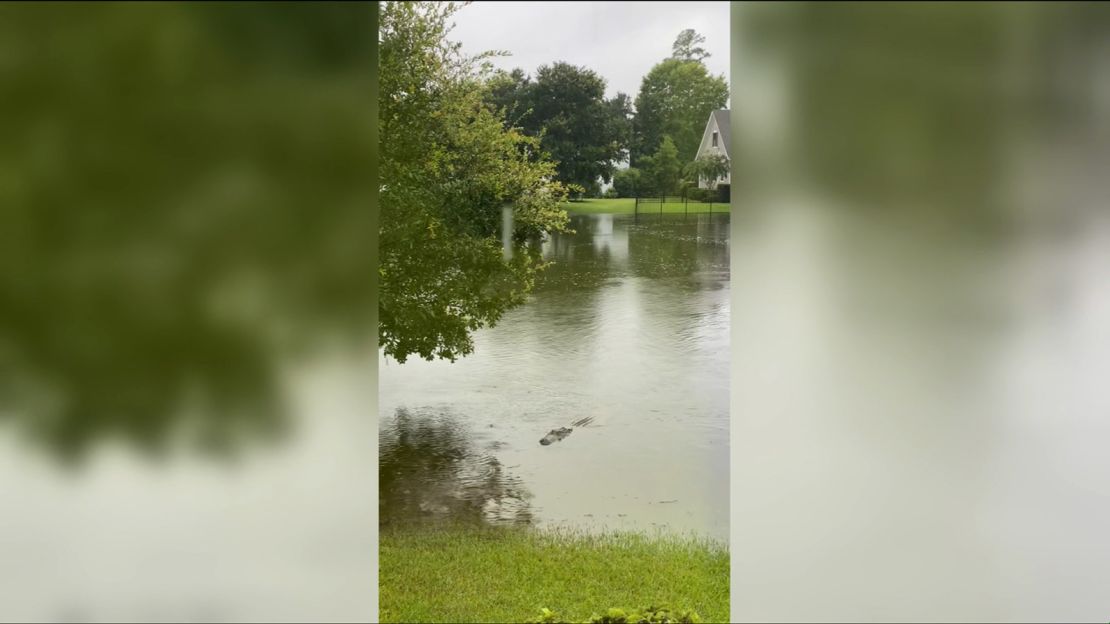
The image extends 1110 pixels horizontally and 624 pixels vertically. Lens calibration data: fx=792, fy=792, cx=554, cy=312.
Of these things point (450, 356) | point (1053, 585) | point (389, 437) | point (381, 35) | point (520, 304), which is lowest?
point (1053, 585)

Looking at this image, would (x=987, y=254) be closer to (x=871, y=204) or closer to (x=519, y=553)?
(x=871, y=204)

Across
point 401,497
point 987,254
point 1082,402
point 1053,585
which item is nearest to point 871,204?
point 987,254

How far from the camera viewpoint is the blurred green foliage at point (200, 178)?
2572 millimetres

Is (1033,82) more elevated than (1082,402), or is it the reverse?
(1033,82)

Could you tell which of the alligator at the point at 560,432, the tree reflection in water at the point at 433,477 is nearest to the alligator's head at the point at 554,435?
the alligator at the point at 560,432

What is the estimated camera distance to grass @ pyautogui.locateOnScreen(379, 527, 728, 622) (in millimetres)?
2637

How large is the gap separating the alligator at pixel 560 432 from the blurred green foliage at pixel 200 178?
72cm

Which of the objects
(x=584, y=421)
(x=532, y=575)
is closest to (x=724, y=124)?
(x=584, y=421)

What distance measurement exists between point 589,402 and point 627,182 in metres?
0.77

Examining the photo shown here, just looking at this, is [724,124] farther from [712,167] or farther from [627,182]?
[627,182]

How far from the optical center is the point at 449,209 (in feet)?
8.83

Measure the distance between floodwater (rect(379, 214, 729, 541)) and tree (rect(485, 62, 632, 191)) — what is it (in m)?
0.22

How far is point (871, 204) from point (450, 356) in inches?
58.0

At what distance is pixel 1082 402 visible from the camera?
2584 mm
